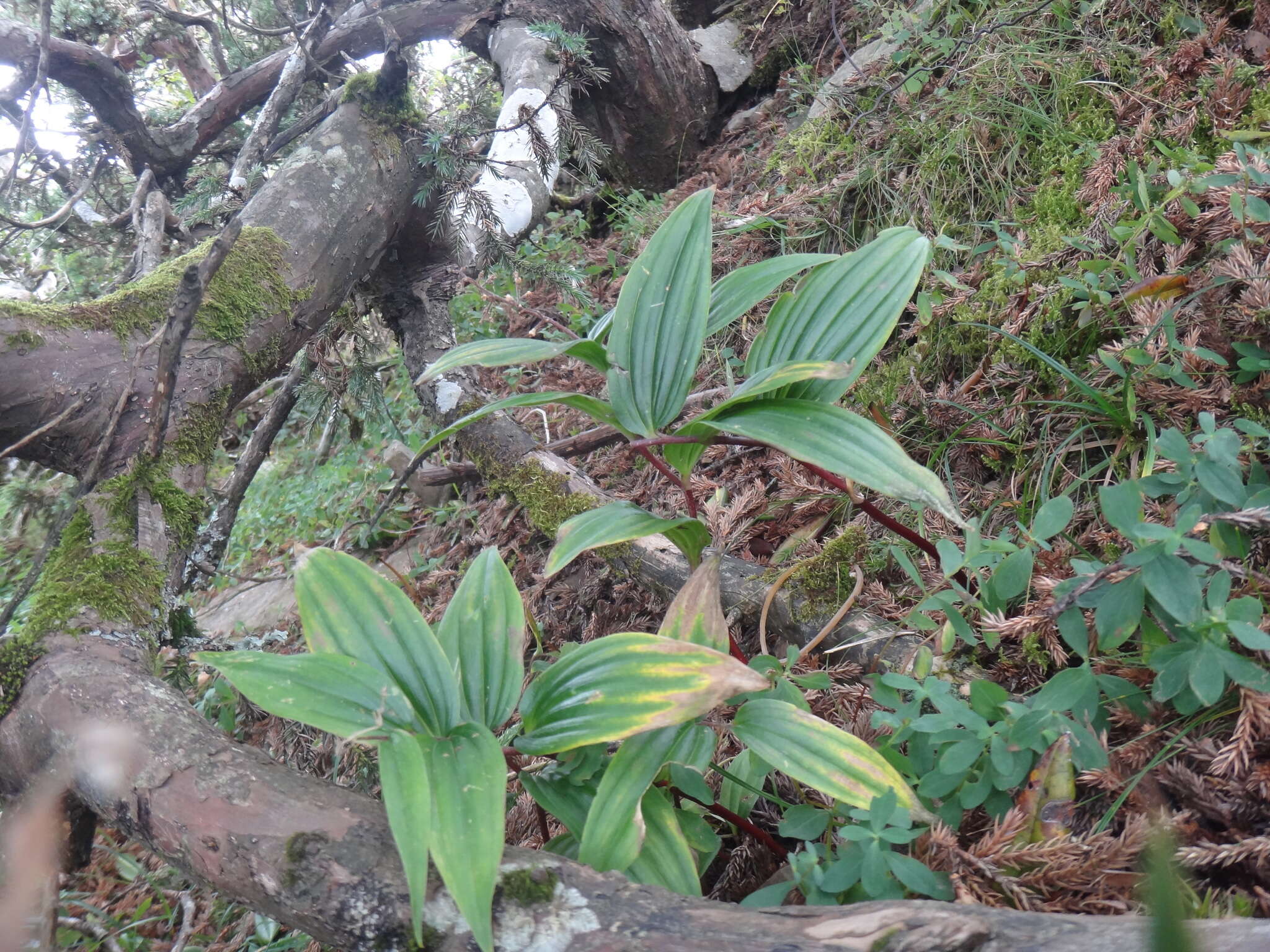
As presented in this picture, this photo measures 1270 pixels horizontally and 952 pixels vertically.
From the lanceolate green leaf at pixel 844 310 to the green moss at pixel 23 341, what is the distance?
1.96 meters

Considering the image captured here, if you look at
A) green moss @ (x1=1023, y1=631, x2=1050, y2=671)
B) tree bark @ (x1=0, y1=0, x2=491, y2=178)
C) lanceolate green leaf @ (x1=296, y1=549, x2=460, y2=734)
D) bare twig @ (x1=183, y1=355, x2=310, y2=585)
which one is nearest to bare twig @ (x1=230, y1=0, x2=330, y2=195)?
tree bark @ (x1=0, y1=0, x2=491, y2=178)

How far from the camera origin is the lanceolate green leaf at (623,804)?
3.49 ft

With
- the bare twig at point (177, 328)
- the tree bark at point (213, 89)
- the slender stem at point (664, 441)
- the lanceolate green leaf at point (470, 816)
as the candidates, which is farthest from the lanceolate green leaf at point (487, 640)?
the tree bark at point (213, 89)

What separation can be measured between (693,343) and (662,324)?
0.27 ft

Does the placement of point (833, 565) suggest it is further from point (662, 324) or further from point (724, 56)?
point (724, 56)

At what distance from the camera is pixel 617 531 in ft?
4.37

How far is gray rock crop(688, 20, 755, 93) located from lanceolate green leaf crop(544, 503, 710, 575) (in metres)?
4.15

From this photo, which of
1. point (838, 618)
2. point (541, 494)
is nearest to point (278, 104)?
point (541, 494)

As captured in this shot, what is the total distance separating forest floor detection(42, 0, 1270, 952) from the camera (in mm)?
1066

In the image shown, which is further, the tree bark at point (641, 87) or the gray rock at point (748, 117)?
the gray rock at point (748, 117)

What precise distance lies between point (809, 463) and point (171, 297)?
6.86 ft

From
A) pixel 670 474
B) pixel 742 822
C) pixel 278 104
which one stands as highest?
pixel 278 104

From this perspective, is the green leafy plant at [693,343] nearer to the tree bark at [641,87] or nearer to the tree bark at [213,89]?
the tree bark at [213,89]

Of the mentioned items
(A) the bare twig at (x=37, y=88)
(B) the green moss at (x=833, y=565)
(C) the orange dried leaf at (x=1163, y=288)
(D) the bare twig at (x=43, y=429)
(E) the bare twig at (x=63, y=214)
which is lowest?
(B) the green moss at (x=833, y=565)
